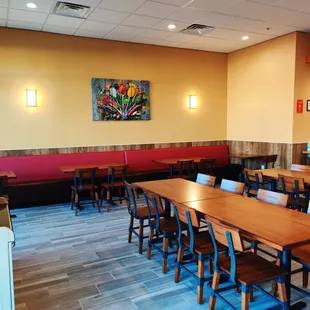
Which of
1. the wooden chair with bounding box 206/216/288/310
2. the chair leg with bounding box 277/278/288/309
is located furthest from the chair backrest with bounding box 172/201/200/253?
the chair leg with bounding box 277/278/288/309

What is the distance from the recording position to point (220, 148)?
8.24m

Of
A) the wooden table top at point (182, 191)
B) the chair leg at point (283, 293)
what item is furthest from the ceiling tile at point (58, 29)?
the chair leg at point (283, 293)

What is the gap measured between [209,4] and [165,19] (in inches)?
37.5

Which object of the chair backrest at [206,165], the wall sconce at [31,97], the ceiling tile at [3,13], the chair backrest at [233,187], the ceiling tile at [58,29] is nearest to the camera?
the chair backrest at [233,187]

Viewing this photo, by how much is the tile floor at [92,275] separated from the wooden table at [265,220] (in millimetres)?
671

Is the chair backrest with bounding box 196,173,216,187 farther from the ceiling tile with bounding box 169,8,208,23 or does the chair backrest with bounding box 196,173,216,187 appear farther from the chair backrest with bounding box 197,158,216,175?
the ceiling tile with bounding box 169,8,208,23

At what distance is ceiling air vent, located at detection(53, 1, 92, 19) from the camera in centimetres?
493

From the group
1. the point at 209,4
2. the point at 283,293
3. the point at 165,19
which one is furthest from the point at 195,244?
the point at 165,19

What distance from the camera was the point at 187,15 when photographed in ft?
17.7

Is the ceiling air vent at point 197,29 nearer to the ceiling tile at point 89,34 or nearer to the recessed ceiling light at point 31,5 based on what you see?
the ceiling tile at point 89,34

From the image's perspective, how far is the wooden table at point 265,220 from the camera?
203 cm

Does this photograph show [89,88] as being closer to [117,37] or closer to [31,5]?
[117,37]

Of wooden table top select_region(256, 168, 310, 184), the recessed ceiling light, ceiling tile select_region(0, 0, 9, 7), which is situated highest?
ceiling tile select_region(0, 0, 9, 7)

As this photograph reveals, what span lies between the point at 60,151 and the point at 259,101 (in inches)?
188
